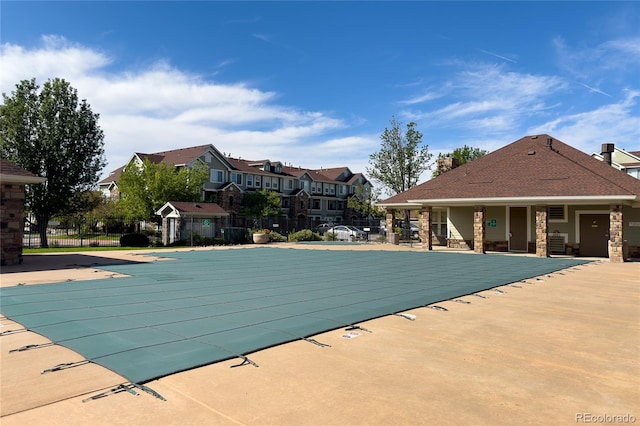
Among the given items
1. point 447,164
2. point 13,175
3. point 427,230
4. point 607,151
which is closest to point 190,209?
point 13,175

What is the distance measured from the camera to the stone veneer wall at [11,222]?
16.5 metres

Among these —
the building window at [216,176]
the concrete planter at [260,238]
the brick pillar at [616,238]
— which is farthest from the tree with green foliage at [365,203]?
the brick pillar at [616,238]

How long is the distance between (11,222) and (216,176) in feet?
108

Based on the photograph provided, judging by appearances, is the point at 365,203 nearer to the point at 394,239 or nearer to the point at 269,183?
the point at 269,183

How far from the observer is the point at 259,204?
51.1 metres

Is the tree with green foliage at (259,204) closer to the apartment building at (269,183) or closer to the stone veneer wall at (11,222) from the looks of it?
the apartment building at (269,183)

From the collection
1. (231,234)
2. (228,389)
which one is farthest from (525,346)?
(231,234)

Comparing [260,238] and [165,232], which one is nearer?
[165,232]

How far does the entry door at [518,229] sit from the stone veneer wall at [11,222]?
78.0 feet

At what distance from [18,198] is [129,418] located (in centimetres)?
1644

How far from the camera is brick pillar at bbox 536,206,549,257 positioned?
862 inches

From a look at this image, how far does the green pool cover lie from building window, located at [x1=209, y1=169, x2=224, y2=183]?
3334 cm

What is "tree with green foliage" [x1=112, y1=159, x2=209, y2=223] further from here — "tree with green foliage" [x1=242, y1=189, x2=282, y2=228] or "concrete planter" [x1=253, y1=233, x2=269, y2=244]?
"tree with green foliage" [x1=242, y1=189, x2=282, y2=228]

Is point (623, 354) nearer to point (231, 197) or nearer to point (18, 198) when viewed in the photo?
A: point (18, 198)
